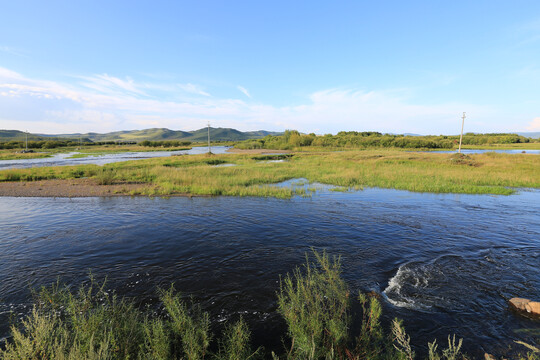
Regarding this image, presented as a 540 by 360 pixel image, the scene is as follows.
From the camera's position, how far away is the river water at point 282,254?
20.9ft

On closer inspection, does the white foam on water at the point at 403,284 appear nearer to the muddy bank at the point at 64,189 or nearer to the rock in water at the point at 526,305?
the rock in water at the point at 526,305

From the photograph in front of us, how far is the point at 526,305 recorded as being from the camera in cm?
622

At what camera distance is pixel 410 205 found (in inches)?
676

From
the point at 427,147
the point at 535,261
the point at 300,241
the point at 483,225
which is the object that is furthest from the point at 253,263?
the point at 427,147

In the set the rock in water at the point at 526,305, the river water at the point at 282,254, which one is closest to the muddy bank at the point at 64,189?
the river water at the point at 282,254

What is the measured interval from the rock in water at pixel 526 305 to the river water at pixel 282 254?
243 millimetres

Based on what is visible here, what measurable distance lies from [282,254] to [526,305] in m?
6.79

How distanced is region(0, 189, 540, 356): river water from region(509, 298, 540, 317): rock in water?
24cm

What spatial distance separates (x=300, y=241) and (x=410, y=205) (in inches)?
403

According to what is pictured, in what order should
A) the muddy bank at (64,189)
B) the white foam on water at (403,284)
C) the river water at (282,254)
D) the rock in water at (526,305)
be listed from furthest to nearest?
the muddy bank at (64,189) < the white foam on water at (403,284) < the river water at (282,254) < the rock in water at (526,305)

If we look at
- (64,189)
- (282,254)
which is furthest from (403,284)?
(64,189)

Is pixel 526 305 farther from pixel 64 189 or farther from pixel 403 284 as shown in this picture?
pixel 64 189

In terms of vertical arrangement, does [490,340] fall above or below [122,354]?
below

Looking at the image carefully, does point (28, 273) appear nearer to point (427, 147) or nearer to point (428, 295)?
point (428, 295)
